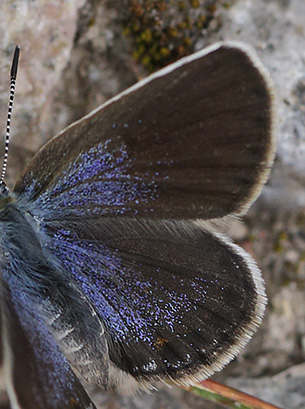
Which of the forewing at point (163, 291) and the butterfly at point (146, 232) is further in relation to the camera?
the forewing at point (163, 291)

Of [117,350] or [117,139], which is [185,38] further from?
[117,350]

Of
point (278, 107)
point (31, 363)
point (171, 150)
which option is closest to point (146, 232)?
Result: point (171, 150)

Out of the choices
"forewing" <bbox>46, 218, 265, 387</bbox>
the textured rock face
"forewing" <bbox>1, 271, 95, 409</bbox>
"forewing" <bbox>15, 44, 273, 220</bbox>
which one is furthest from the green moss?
"forewing" <bbox>1, 271, 95, 409</bbox>

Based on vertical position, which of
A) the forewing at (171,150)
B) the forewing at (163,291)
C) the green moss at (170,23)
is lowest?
the forewing at (163,291)

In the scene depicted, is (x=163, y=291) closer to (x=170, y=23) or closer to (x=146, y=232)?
(x=146, y=232)

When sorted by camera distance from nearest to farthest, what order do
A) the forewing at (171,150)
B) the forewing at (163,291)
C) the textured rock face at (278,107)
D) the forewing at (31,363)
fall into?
the forewing at (31,363) < the forewing at (171,150) < the forewing at (163,291) < the textured rock face at (278,107)

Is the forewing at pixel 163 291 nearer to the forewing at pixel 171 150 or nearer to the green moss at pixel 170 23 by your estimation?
the forewing at pixel 171 150

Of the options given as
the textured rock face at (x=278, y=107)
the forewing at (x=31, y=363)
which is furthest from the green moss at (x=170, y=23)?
the forewing at (x=31, y=363)

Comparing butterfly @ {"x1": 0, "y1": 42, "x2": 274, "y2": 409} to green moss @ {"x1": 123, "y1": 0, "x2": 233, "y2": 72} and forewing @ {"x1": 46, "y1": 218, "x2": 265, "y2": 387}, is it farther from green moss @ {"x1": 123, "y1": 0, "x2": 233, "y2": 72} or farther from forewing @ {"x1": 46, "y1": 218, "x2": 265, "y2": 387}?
green moss @ {"x1": 123, "y1": 0, "x2": 233, "y2": 72}
